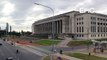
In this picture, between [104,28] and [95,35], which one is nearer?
[95,35]

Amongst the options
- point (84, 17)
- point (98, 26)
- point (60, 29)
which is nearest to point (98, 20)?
point (98, 26)

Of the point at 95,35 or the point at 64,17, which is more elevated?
the point at 64,17

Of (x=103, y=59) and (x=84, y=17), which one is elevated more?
(x=84, y=17)

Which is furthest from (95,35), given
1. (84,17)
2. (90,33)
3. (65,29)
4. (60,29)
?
(60,29)

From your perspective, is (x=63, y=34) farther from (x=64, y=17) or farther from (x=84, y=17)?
(x=84, y=17)

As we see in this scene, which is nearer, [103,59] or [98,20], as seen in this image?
[103,59]

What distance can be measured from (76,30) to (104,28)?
1823cm

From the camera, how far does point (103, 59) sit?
47094mm

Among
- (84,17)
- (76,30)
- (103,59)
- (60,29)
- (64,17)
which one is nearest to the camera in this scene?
(103,59)

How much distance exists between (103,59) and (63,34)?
9967cm

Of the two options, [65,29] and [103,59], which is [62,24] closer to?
[65,29]

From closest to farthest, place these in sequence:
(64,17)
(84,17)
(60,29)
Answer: (84,17)
(64,17)
(60,29)

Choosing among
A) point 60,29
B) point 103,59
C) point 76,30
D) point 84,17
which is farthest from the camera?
point 60,29

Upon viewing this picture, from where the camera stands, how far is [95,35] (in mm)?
129250
